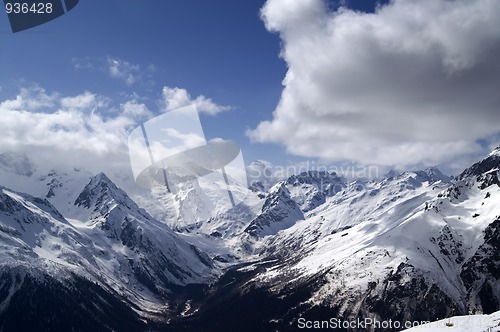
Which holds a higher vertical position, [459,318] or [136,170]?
[136,170]

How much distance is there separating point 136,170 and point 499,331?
72.0m

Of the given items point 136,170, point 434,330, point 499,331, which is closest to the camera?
point 499,331

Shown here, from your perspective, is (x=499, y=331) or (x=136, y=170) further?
(x=136, y=170)

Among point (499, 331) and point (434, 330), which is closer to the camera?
point (499, 331)

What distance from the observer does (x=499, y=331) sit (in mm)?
57719

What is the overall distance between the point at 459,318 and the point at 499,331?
1182cm

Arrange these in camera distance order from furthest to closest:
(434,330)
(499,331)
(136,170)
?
(136,170) → (434,330) → (499,331)

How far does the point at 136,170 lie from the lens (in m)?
96.4

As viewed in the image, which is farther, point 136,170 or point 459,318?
point 136,170

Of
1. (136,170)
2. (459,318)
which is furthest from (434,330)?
(136,170)

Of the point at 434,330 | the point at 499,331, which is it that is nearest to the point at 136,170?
the point at 434,330

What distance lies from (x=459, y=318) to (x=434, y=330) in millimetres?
6436

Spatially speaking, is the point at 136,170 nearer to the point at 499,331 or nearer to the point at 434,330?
the point at 434,330

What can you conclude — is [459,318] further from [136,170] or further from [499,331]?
[136,170]
